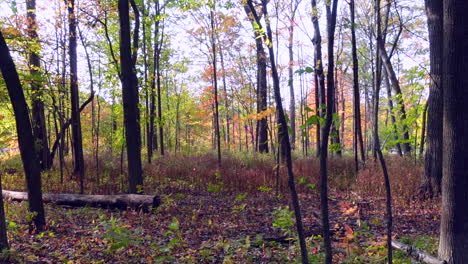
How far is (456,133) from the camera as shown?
10.9 feet

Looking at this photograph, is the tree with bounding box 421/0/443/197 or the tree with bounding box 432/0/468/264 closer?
the tree with bounding box 432/0/468/264

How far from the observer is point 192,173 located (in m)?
9.80

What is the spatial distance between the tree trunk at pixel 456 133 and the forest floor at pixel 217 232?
1.93ft

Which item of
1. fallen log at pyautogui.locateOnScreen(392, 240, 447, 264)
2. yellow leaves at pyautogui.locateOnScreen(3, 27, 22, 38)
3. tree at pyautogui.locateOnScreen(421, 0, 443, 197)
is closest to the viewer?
fallen log at pyautogui.locateOnScreen(392, 240, 447, 264)

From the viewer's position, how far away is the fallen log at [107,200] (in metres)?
6.70

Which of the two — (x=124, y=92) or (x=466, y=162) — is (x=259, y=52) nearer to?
(x=124, y=92)

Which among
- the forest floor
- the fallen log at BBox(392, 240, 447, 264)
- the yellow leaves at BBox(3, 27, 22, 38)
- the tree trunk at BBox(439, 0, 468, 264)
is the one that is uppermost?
the yellow leaves at BBox(3, 27, 22, 38)

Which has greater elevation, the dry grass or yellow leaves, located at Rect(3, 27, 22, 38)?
yellow leaves, located at Rect(3, 27, 22, 38)

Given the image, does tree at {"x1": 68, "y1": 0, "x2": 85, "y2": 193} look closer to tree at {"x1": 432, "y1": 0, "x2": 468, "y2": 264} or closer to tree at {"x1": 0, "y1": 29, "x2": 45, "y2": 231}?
tree at {"x1": 0, "y1": 29, "x2": 45, "y2": 231}

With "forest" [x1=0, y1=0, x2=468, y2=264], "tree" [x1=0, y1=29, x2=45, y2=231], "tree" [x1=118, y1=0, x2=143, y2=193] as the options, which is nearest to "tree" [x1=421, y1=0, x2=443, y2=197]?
"forest" [x1=0, y1=0, x2=468, y2=264]

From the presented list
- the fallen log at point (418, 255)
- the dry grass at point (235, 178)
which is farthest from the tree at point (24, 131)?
the fallen log at point (418, 255)

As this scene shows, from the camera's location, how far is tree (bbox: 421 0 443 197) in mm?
5992

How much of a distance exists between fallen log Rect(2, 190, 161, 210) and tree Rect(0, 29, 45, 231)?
1.79 meters

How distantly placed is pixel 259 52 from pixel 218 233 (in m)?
10.0
